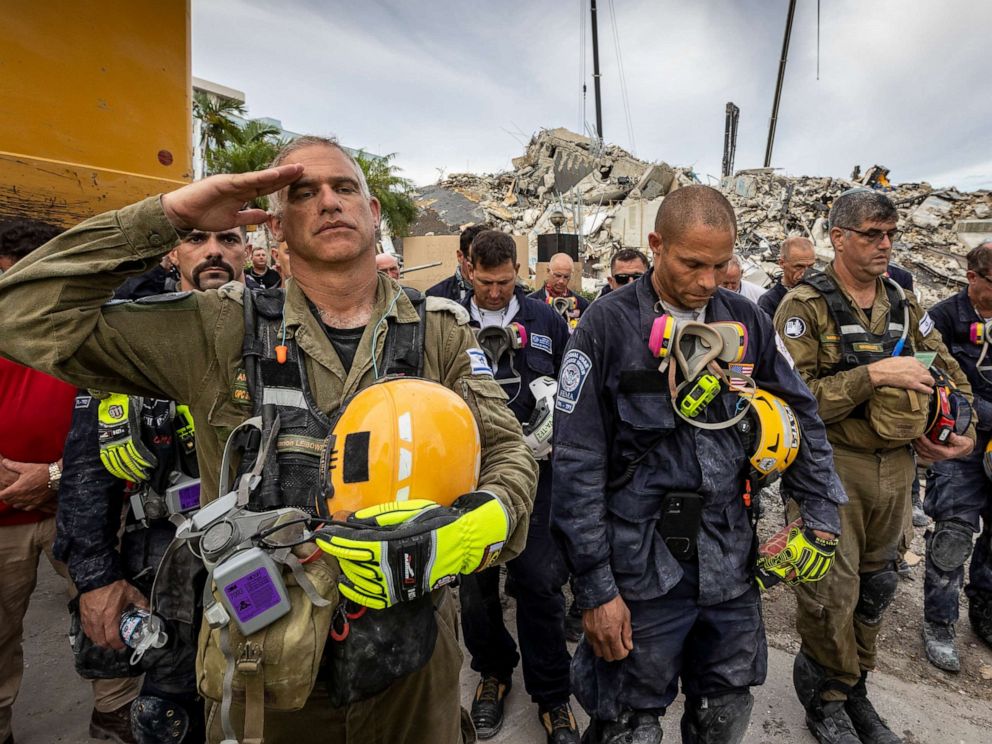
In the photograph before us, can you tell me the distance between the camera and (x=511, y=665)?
325 cm

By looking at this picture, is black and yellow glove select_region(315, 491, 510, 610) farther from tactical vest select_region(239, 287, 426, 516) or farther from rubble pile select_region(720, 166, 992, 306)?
rubble pile select_region(720, 166, 992, 306)

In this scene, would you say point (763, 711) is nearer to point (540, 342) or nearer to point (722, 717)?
point (722, 717)

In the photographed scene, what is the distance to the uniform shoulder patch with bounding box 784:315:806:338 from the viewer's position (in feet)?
10.0

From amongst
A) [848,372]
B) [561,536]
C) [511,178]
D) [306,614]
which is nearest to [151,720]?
[306,614]

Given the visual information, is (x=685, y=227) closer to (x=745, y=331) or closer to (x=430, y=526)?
(x=745, y=331)

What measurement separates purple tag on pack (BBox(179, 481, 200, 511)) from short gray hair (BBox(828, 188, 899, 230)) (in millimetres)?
3480

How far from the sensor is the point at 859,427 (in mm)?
2996

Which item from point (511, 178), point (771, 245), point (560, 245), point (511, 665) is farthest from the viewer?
point (511, 178)

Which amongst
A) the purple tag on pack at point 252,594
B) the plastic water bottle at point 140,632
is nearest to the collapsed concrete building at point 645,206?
the plastic water bottle at point 140,632

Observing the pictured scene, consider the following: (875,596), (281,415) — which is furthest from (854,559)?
(281,415)

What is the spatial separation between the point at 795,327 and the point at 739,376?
1216mm

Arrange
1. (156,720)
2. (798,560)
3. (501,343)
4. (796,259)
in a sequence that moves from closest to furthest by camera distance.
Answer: (156,720) → (798,560) → (501,343) → (796,259)

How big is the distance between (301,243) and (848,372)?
9.21 feet

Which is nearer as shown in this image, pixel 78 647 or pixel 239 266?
pixel 78 647
